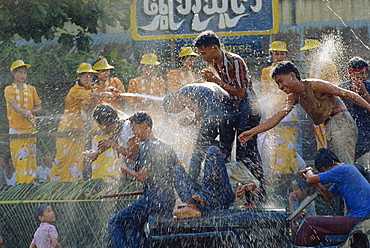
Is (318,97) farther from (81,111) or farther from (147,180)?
(81,111)

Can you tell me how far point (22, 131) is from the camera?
8.45m

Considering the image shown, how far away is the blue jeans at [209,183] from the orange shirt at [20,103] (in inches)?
161

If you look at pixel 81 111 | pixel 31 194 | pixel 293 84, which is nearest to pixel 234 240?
pixel 293 84

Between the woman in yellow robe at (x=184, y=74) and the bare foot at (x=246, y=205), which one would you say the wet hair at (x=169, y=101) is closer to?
the bare foot at (x=246, y=205)

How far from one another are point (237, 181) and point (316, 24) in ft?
34.4

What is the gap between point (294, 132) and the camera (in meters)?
8.05

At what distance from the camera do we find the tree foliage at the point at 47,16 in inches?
369

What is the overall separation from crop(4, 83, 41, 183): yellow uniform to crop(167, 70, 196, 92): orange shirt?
1985 millimetres

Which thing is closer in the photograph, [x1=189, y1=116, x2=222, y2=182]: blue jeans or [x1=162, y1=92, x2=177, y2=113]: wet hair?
[x1=189, y1=116, x2=222, y2=182]: blue jeans

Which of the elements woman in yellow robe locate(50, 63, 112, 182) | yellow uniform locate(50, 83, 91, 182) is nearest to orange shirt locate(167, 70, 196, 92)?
woman in yellow robe locate(50, 63, 112, 182)

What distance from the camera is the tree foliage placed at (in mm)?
9367

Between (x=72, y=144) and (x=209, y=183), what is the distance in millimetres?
3457

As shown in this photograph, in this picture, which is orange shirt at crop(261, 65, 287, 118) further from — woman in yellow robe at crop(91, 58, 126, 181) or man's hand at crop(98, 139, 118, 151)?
man's hand at crop(98, 139, 118, 151)

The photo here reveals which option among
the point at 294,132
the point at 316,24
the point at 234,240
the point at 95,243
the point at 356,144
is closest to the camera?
the point at 234,240
